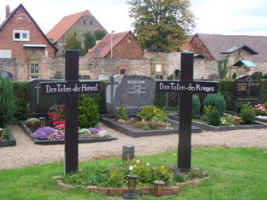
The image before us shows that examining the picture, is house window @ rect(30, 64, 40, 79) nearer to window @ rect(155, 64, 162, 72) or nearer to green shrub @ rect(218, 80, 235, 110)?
window @ rect(155, 64, 162, 72)

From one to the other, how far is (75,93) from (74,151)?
0.92 metres

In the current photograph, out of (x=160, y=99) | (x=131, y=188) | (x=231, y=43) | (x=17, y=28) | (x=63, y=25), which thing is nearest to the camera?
(x=131, y=188)

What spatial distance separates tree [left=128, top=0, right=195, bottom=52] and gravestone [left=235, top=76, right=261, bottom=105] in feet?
91.5

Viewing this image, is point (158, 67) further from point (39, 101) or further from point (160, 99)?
point (39, 101)

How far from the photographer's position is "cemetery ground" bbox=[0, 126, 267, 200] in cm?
479

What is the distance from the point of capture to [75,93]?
5.55 meters

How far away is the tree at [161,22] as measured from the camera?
4247cm

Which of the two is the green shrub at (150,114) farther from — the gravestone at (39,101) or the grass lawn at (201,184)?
the grass lawn at (201,184)

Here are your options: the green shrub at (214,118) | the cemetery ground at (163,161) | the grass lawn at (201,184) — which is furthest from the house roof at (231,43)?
the grass lawn at (201,184)

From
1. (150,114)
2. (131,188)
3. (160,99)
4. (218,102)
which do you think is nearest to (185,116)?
(131,188)

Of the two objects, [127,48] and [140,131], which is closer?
[140,131]

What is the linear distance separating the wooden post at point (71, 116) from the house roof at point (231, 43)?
3760cm

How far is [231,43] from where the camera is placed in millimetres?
45406

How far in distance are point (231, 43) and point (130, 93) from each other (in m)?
35.6
